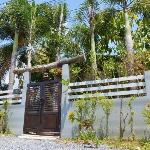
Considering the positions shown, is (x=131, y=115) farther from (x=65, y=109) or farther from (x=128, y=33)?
(x=128, y=33)

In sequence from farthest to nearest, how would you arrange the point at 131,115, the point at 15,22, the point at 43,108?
the point at 15,22 < the point at 43,108 < the point at 131,115

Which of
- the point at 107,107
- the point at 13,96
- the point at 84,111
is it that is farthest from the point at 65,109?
the point at 13,96

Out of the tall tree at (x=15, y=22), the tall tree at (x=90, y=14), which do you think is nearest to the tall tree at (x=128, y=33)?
the tall tree at (x=90, y=14)

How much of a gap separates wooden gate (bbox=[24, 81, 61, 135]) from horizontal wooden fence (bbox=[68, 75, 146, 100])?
81 centimetres

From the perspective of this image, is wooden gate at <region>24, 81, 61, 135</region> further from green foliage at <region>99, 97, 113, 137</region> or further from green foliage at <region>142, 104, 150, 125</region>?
green foliage at <region>142, 104, 150, 125</region>

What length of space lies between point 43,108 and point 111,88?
2.94m

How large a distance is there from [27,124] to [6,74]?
1245cm

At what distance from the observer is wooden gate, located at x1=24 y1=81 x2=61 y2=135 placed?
38.4ft

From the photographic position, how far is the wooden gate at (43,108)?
11.7 meters

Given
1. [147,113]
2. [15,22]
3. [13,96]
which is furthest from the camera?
[15,22]

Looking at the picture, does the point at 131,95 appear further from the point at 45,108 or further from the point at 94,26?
the point at 94,26

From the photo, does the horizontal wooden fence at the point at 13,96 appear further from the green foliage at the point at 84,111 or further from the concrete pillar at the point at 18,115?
the green foliage at the point at 84,111

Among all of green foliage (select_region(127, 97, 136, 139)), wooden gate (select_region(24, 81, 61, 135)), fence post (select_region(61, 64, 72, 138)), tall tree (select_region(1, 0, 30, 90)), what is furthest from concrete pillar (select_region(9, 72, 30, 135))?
tall tree (select_region(1, 0, 30, 90))

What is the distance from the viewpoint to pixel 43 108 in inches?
480
